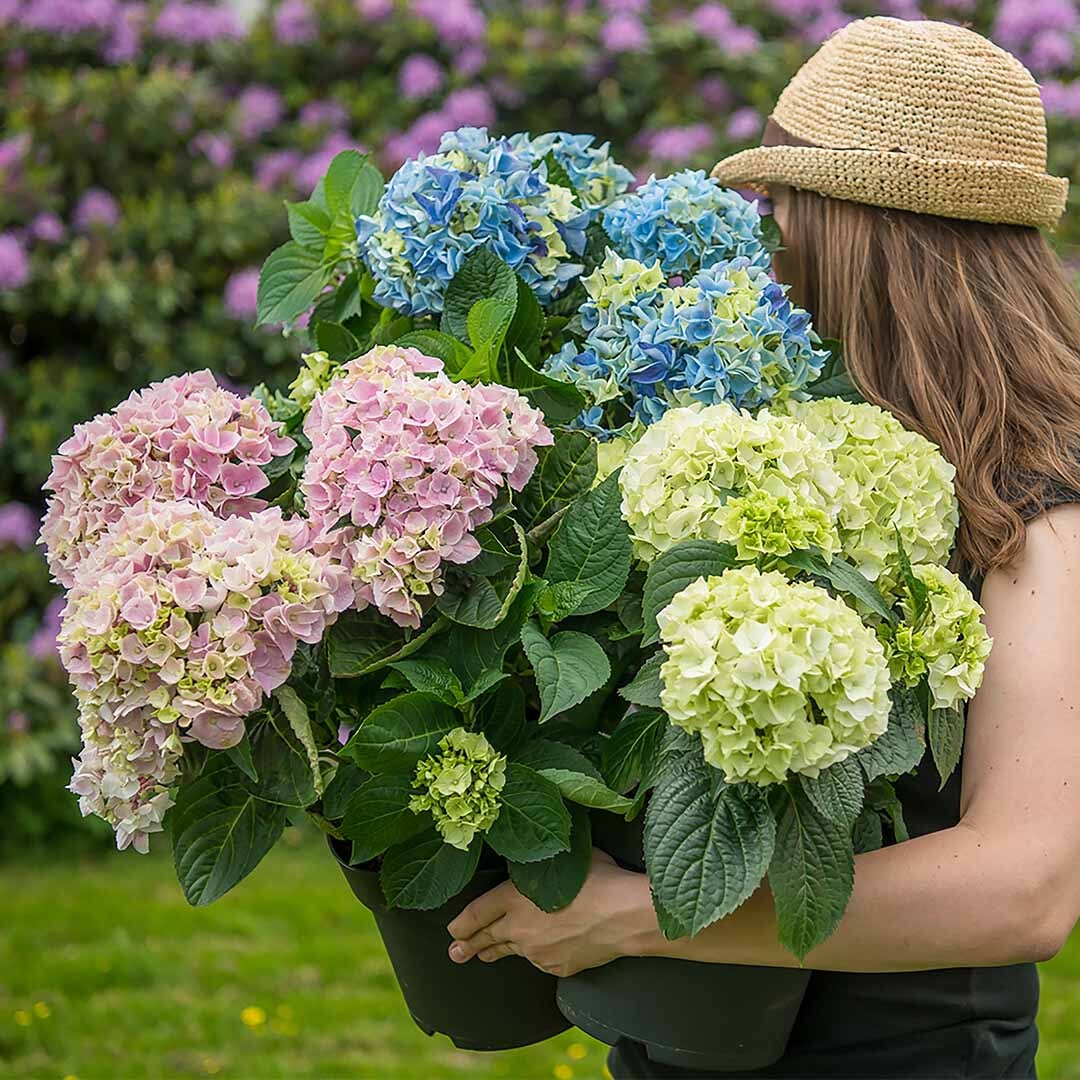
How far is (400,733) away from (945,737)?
23.0 inches

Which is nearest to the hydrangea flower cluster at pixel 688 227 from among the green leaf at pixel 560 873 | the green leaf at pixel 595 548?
the green leaf at pixel 595 548

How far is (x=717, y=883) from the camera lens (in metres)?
1.43

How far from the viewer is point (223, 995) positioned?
396 cm

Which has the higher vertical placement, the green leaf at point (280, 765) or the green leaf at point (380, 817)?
the green leaf at point (280, 765)

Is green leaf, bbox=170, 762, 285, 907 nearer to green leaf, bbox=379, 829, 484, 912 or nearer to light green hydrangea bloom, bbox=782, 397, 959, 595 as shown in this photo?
green leaf, bbox=379, 829, 484, 912

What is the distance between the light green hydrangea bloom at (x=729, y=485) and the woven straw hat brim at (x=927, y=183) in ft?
1.39

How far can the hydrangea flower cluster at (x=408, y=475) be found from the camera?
5.11 feet

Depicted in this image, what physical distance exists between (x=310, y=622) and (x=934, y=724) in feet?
2.20

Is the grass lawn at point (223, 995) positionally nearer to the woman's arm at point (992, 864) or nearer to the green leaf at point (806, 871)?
the woman's arm at point (992, 864)

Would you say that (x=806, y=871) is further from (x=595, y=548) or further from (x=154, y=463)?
(x=154, y=463)

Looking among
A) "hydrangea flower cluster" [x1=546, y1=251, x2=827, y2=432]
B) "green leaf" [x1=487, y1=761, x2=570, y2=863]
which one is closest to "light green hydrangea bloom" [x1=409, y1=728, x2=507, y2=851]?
"green leaf" [x1=487, y1=761, x2=570, y2=863]

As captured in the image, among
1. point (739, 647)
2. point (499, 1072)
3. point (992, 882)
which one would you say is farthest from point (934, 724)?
point (499, 1072)

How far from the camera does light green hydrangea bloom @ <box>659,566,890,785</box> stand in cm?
138

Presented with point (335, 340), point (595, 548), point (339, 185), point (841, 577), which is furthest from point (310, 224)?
point (841, 577)
